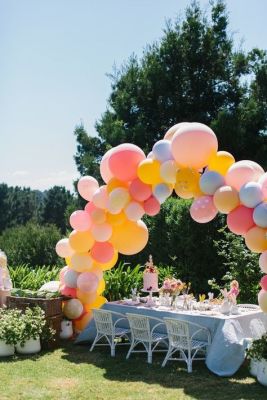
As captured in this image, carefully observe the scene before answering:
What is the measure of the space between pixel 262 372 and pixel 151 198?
2901 mm

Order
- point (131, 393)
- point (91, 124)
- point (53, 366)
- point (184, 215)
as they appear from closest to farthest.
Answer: point (131, 393), point (53, 366), point (184, 215), point (91, 124)

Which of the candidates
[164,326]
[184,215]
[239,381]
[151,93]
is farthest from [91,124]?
[239,381]

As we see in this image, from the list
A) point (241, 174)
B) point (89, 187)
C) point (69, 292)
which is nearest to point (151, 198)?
point (89, 187)

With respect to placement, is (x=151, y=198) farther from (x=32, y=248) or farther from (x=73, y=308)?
(x=32, y=248)

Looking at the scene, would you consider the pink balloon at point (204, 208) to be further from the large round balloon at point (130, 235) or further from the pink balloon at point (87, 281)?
the pink balloon at point (87, 281)

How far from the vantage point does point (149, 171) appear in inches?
280

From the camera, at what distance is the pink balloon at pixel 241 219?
6.10m

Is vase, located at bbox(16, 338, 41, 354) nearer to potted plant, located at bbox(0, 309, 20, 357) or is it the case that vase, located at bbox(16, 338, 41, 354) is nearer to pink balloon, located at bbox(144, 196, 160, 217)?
potted plant, located at bbox(0, 309, 20, 357)

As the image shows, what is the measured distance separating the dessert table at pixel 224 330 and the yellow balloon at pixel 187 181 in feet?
5.73

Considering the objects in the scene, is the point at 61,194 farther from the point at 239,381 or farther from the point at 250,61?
the point at 239,381

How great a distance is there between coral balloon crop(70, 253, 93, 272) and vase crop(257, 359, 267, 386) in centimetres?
343

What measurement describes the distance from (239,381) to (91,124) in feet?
53.5

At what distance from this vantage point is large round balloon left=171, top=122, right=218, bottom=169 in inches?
253

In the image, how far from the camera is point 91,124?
21344 millimetres
